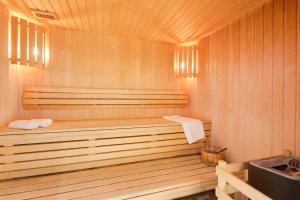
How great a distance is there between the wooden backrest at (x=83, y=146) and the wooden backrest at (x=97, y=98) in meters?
0.68

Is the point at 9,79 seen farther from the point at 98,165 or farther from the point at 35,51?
the point at 98,165

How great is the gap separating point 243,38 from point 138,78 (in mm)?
2041

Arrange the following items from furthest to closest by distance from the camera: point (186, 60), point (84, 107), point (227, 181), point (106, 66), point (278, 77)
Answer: point (186, 60), point (106, 66), point (84, 107), point (278, 77), point (227, 181)

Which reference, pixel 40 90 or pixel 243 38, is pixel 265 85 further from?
pixel 40 90

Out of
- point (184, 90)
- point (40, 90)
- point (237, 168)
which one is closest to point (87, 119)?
point (40, 90)

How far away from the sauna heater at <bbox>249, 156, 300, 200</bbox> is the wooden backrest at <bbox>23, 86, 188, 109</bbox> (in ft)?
7.43

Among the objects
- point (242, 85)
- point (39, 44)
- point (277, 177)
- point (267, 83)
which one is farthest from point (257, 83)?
point (39, 44)

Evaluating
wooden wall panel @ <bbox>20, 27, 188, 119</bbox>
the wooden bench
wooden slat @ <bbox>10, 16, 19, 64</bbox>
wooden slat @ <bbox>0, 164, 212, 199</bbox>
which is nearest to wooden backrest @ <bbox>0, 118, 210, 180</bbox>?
the wooden bench

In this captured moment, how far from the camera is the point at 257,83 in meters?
2.36

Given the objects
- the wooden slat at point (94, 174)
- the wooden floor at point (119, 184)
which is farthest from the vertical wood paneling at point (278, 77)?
the wooden slat at point (94, 174)

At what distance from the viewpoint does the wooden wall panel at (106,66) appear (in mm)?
3178

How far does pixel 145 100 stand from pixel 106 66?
1039 mm

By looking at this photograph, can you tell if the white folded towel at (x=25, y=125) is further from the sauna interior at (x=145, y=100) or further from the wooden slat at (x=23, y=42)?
the wooden slat at (x=23, y=42)

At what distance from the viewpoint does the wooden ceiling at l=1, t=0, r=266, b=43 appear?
90.1 inches
